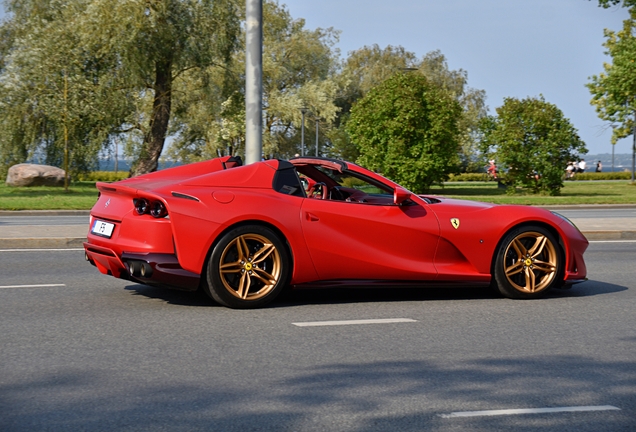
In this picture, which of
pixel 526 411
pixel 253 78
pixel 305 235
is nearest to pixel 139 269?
pixel 305 235

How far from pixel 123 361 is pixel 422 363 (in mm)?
1952

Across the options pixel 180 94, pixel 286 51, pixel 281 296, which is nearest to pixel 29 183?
pixel 180 94

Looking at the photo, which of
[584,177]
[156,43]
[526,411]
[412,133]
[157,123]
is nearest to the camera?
[526,411]

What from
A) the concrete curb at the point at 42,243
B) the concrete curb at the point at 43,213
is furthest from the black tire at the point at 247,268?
the concrete curb at the point at 43,213

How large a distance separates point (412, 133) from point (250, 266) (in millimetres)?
31741

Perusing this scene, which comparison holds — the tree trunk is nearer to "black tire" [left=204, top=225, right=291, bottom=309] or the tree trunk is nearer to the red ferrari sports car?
the red ferrari sports car

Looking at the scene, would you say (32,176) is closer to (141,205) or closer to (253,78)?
(253,78)

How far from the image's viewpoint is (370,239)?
837 centimetres

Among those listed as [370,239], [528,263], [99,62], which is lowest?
[528,263]

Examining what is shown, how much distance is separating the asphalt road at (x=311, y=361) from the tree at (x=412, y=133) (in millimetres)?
29265

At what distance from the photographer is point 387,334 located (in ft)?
23.2

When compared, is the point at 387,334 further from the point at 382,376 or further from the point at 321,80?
the point at 321,80

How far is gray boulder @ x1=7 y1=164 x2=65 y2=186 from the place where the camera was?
1491 inches

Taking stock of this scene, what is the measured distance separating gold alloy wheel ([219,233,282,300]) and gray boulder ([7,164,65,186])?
32.0 meters
